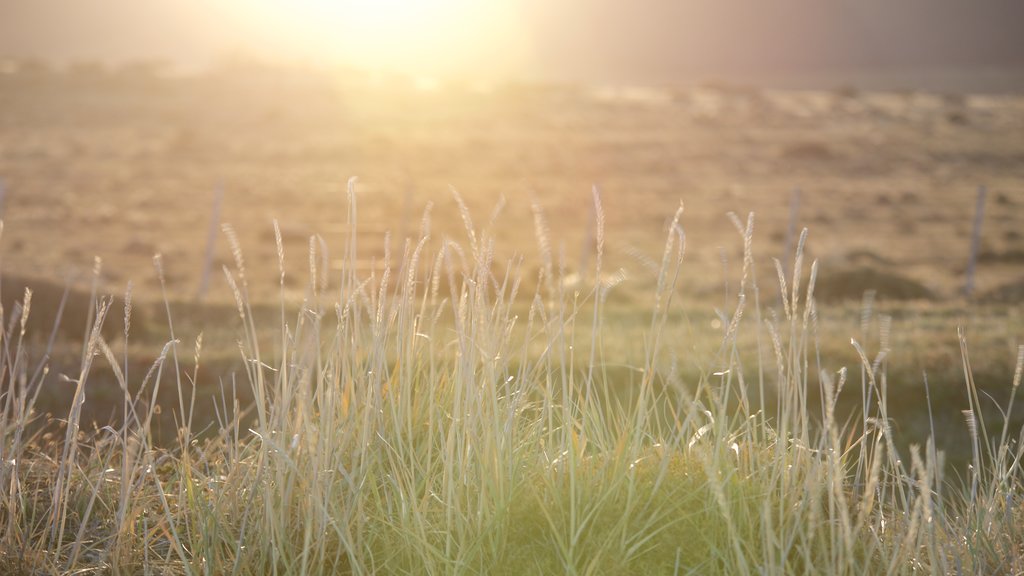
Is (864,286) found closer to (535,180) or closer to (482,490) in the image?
(482,490)

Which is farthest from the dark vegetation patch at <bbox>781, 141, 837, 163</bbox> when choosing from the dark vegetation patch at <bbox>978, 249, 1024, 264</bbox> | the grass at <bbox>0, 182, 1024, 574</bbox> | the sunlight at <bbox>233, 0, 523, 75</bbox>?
the sunlight at <bbox>233, 0, 523, 75</bbox>

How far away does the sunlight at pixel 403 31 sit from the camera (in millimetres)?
97562

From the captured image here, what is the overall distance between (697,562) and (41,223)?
68.6ft

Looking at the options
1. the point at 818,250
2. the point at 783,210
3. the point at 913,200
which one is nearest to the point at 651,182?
the point at 783,210

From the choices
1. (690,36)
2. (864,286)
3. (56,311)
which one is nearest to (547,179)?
(864,286)

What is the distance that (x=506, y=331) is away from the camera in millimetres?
2848

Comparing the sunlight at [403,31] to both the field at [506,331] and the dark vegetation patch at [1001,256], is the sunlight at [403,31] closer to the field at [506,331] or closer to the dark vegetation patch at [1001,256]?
the field at [506,331]

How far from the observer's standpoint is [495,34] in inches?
4286

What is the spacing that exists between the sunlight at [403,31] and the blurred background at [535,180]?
37.1 meters

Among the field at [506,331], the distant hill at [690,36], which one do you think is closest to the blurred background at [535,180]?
the field at [506,331]

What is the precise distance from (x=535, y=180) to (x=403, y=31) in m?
78.7

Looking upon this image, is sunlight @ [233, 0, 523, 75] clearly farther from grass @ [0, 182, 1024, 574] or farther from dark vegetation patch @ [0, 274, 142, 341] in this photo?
grass @ [0, 182, 1024, 574]

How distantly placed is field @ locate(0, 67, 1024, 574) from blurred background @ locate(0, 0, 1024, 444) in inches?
5.7

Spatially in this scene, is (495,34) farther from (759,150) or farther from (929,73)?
(759,150)
